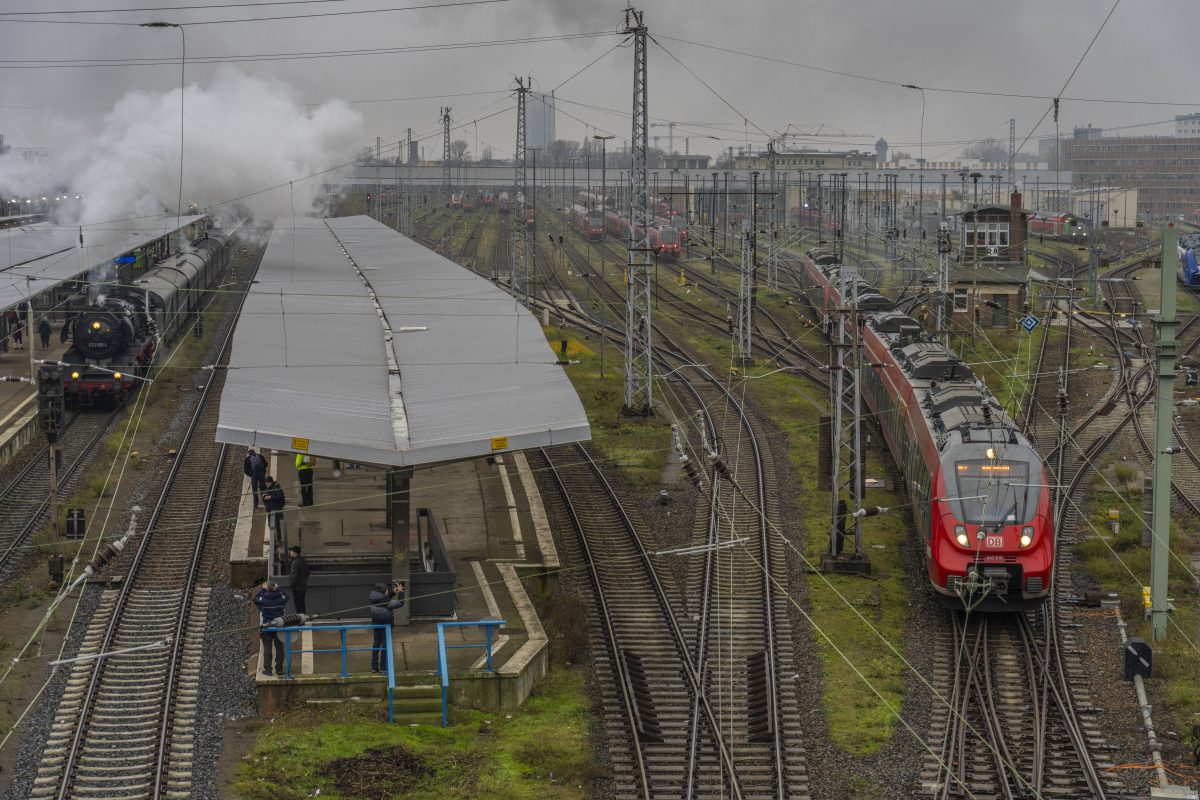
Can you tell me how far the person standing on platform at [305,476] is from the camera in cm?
2598

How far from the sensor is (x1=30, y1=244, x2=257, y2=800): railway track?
51.4 feet

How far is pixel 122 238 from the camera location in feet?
161

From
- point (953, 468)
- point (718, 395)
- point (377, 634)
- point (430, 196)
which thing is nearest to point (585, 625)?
point (377, 634)

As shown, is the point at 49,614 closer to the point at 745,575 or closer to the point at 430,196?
the point at 745,575

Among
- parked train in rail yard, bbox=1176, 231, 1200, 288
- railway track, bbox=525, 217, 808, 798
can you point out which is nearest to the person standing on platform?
railway track, bbox=525, 217, 808, 798

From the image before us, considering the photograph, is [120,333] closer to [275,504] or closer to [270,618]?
[275,504]

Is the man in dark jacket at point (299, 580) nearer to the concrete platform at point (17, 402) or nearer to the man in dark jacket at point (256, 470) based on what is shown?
the man in dark jacket at point (256, 470)

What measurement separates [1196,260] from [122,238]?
4021 cm

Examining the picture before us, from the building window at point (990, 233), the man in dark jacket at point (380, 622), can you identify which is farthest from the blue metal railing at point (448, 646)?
the building window at point (990, 233)

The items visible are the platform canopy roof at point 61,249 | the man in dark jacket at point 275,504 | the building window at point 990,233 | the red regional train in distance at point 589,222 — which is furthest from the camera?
the red regional train in distance at point 589,222

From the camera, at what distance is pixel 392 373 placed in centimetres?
2541

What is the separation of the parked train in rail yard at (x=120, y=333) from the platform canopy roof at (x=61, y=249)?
4.05 feet

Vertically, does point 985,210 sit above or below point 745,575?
above

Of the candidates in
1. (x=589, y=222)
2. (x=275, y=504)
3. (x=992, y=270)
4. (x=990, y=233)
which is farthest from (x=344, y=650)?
(x=589, y=222)
